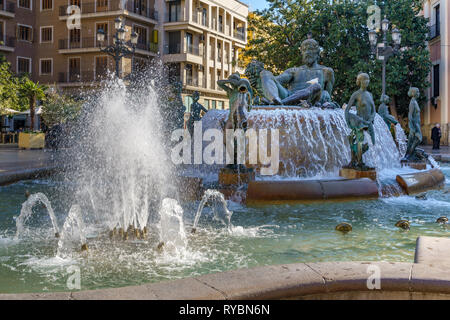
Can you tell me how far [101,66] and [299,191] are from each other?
3496cm

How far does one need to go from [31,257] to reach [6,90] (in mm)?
24466

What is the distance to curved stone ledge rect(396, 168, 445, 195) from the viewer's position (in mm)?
8227

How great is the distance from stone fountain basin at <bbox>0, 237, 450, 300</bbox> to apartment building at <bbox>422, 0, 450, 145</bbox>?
93.5 ft

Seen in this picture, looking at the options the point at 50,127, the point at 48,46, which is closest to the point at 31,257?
the point at 50,127

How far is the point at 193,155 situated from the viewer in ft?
35.6

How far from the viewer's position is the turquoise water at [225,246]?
144 inches

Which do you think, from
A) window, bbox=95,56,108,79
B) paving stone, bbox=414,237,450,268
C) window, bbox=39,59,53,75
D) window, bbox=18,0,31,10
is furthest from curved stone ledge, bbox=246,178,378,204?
window, bbox=18,0,31,10

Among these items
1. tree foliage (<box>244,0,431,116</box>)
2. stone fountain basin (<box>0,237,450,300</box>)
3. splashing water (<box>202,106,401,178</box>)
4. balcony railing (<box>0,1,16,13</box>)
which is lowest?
stone fountain basin (<box>0,237,450,300</box>)

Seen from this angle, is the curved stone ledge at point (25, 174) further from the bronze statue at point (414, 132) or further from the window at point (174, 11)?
the window at point (174, 11)

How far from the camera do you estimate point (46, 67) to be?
4084 cm

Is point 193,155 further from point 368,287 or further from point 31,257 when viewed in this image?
point 368,287

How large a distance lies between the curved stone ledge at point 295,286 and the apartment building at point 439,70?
28.5 metres

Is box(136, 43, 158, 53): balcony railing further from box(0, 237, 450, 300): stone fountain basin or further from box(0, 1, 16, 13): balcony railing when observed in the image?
box(0, 237, 450, 300): stone fountain basin

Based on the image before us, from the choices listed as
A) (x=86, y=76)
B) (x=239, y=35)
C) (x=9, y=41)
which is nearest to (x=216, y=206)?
(x=86, y=76)
